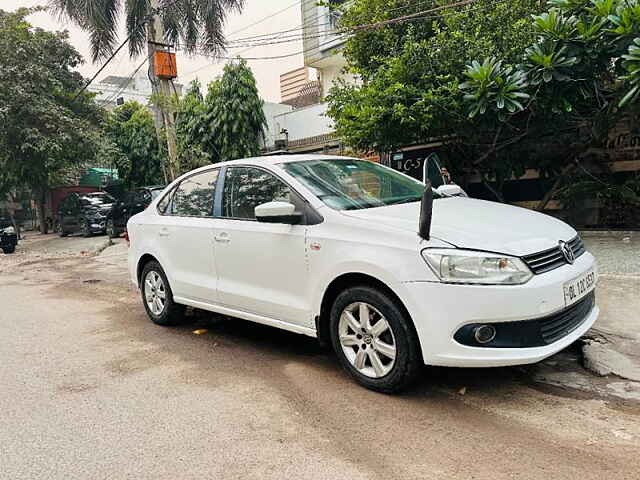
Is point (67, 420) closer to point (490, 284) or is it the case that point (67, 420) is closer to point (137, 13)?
point (490, 284)

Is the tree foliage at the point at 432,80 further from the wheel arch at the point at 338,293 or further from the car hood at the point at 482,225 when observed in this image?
the wheel arch at the point at 338,293

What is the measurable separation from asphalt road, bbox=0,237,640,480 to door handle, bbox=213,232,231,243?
99 cm

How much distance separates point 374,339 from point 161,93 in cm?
1233

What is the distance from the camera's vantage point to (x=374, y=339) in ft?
10.5

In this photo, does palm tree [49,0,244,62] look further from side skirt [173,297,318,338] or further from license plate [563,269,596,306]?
license plate [563,269,596,306]

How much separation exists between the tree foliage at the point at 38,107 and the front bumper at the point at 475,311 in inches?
601

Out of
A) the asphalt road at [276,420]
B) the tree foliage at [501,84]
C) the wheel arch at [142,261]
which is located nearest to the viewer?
the asphalt road at [276,420]

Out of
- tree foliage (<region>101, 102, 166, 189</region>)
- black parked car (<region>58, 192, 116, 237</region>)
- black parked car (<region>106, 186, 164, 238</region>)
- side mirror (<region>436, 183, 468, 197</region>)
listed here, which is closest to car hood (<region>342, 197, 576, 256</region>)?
side mirror (<region>436, 183, 468, 197</region>)

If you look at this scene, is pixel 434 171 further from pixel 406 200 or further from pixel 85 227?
pixel 85 227

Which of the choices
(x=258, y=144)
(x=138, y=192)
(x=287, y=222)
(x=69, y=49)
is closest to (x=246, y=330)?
(x=287, y=222)

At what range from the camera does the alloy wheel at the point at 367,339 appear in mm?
3168

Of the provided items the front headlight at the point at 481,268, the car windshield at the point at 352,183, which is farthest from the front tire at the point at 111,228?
the front headlight at the point at 481,268

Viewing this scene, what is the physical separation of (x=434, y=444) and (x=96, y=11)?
1682 cm

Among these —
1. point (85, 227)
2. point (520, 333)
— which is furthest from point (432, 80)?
point (85, 227)
